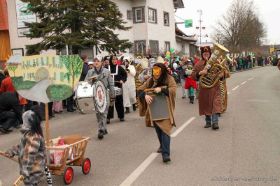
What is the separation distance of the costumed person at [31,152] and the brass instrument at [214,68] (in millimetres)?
5546

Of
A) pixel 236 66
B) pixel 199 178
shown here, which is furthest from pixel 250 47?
pixel 199 178

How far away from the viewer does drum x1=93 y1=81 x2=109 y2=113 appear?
10.0 metres

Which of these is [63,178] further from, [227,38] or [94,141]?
[227,38]

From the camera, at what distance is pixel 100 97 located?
33.3ft

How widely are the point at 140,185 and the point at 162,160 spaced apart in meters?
1.49

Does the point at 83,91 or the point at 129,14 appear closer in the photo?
the point at 83,91

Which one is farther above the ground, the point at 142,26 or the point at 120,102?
the point at 142,26

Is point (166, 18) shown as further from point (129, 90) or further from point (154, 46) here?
point (129, 90)

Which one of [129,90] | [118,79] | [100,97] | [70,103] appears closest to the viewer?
[100,97]

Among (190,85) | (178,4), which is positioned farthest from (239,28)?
(190,85)

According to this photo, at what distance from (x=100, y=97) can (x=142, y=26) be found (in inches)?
1142

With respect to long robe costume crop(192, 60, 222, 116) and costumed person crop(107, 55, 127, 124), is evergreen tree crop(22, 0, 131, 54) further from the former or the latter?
long robe costume crop(192, 60, 222, 116)

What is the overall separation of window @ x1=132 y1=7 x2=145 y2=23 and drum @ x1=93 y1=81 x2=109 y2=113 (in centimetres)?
2895

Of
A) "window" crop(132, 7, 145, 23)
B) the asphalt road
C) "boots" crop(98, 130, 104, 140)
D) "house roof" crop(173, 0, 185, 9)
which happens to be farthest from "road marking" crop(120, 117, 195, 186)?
"house roof" crop(173, 0, 185, 9)
